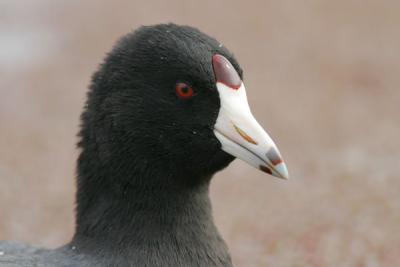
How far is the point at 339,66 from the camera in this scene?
13.6 meters

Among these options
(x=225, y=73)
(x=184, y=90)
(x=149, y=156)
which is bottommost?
(x=149, y=156)

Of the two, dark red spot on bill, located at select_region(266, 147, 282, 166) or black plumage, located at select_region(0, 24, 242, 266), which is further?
black plumage, located at select_region(0, 24, 242, 266)

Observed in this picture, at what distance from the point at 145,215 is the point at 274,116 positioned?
23.7 feet

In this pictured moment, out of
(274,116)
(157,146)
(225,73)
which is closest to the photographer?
(225,73)

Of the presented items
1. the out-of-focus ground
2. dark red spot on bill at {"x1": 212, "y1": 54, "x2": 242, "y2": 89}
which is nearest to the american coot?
dark red spot on bill at {"x1": 212, "y1": 54, "x2": 242, "y2": 89}

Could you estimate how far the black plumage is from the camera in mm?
4516

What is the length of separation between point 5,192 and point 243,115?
547cm

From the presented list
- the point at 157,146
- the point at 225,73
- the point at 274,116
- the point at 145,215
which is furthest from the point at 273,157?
the point at 274,116

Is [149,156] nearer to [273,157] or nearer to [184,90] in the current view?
[184,90]

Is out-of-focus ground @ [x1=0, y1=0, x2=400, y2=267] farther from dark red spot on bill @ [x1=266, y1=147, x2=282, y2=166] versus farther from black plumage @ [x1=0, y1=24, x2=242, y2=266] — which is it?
dark red spot on bill @ [x1=266, y1=147, x2=282, y2=166]

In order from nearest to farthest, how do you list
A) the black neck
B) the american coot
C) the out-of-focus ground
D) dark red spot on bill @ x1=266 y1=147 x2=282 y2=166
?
1. dark red spot on bill @ x1=266 y1=147 x2=282 y2=166
2. the american coot
3. the black neck
4. the out-of-focus ground

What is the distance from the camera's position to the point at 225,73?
4484mm

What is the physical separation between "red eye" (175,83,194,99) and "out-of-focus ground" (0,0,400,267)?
3.13 meters

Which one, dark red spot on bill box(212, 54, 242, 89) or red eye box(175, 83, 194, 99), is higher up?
dark red spot on bill box(212, 54, 242, 89)
